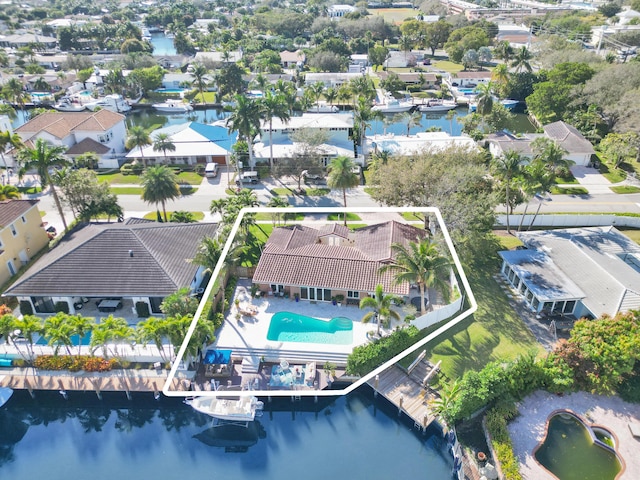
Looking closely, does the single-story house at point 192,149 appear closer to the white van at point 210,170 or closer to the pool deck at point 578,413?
the white van at point 210,170

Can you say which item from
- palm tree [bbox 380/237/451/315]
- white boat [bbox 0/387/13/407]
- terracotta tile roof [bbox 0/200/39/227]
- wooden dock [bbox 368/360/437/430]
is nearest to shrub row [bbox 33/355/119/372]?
white boat [bbox 0/387/13/407]

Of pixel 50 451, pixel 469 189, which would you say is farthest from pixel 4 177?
pixel 469 189

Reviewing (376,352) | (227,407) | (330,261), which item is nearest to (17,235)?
(227,407)

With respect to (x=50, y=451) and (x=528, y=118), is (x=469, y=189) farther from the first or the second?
(x=528, y=118)

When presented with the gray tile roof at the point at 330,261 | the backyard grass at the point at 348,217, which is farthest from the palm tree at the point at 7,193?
the backyard grass at the point at 348,217

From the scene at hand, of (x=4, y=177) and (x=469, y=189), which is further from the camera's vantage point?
(x=4, y=177)

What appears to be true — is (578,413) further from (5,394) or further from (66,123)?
(66,123)
